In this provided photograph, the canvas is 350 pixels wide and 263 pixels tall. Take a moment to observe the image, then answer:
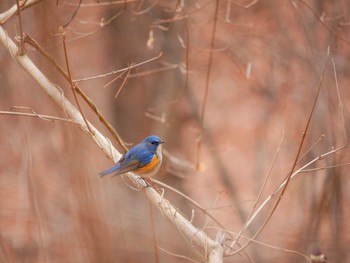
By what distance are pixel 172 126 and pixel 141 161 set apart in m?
5.29

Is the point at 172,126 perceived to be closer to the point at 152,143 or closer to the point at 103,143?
the point at 152,143

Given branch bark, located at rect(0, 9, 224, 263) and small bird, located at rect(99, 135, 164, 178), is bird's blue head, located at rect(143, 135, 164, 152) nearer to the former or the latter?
small bird, located at rect(99, 135, 164, 178)

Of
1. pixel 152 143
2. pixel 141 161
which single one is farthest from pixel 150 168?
pixel 152 143

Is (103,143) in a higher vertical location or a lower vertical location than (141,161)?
higher

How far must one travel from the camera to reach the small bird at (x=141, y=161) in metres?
4.09

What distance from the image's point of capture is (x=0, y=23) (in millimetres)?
3930

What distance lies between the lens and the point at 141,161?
A: 433cm

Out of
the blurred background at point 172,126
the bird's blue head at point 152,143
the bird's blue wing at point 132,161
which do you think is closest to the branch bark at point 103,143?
the bird's blue wing at point 132,161

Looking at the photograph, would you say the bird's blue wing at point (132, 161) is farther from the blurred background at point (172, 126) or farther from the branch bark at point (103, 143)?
the blurred background at point (172, 126)

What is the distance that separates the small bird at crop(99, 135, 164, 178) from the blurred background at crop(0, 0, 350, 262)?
0.84 feet

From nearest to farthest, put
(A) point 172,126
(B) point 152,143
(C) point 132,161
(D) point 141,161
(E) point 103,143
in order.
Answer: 1. (E) point 103,143
2. (C) point 132,161
3. (D) point 141,161
4. (B) point 152,143
5. (A) point 172,126

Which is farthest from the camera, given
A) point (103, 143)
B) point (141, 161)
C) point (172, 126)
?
point (172, 126)

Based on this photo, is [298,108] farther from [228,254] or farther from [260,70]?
[228,254]

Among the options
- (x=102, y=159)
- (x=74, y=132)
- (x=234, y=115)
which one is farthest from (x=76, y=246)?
(x=234, y=115)
